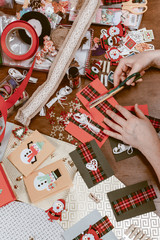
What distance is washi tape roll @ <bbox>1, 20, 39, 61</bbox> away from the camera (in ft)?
3.50

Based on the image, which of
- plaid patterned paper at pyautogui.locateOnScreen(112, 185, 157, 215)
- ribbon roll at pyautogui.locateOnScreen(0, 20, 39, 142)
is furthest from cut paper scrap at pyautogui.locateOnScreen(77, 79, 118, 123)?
plaid patterned paper at pyautogui.locateOnScreen(112, 185, 157, 215)

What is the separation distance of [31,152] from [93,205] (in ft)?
1.45

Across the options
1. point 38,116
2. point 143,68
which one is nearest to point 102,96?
point 143,68

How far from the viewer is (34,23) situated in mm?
1165

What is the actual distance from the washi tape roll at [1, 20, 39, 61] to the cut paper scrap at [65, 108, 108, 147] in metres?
0.40

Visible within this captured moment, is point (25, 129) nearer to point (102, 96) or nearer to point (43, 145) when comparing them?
point (43, 145)

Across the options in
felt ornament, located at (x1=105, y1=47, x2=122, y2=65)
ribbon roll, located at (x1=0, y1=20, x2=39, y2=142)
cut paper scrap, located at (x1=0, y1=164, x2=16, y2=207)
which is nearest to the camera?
ribbon roll, located at (x1=0, y1=20, x2=39, y2=142)

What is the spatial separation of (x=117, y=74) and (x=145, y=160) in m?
0.49

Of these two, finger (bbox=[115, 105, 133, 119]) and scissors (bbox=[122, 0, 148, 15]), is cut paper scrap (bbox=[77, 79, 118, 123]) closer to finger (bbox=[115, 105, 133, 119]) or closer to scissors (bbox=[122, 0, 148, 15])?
finger (bbox=[115, 105, 133, 119])

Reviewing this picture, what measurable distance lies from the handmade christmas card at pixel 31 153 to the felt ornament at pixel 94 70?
1.40ft

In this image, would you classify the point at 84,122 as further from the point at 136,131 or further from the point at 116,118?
the point at 136,131

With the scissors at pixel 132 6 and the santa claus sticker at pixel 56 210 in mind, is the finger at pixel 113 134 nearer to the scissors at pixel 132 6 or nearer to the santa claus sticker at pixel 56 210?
the santa claus sticker at pixel 56 210

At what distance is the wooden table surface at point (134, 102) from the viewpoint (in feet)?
3.88

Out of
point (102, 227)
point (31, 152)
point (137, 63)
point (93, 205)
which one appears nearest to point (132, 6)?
point (137, 63)
